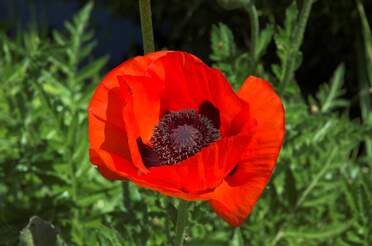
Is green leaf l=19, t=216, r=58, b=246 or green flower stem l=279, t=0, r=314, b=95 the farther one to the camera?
green flower stem l=279, t=0, r=314, b=95

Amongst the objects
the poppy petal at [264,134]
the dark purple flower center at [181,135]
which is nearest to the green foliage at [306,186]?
the dark purple flower center at [181,135]

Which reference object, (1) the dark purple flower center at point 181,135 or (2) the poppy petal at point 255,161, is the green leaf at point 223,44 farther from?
(2) the poppy petal at point 255,161

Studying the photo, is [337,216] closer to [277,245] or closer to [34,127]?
[277,245]

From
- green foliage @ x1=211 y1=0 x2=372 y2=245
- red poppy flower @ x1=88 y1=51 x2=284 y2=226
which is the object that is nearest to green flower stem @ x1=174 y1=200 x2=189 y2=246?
red poppy flower @ x1=88 y1=51 x2=284 y2=226

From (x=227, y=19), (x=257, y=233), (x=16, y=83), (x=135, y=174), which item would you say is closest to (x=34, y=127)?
(x=16, y=83)

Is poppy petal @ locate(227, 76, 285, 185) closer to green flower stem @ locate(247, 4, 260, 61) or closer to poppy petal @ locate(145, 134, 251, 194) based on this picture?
poppy petal @ locate(145, 134, 251, 194)

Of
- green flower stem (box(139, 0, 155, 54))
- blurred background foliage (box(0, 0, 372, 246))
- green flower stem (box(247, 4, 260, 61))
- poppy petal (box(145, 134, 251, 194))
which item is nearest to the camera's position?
poppy petal (box(145, 134, 251, 194))

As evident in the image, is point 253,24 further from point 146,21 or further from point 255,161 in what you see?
point 255,161

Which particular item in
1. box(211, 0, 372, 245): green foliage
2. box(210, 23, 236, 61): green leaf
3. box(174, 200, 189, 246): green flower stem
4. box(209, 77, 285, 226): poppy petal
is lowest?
box(211, 0, 372, 245): green foliage

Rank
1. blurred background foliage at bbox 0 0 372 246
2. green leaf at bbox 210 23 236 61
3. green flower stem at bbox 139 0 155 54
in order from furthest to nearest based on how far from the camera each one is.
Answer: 1. green leaf at bbox 210 23 236 61
2. blurred background foliage at bbox 0 0 372 246
3. green flower stem at bbox 139 0 155 54
